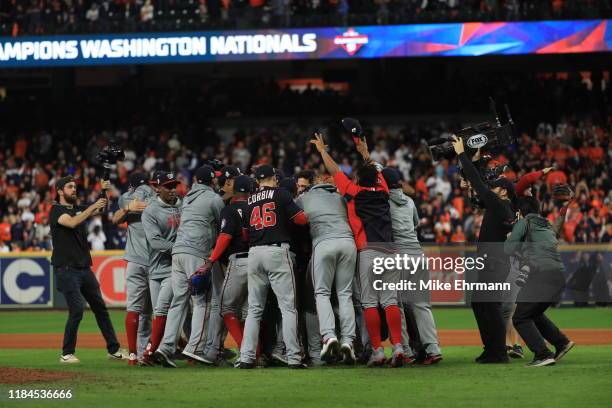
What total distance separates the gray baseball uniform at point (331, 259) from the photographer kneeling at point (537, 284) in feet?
5.05

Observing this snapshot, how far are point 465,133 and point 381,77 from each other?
20481 mm

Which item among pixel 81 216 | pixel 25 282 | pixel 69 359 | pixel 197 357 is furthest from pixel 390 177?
pixel 25 282

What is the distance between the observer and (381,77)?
3156 centimetres

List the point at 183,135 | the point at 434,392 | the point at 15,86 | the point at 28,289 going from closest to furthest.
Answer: the point at 434,392 < the point at 28,289 < the point at 183,135 < the point at 15,86

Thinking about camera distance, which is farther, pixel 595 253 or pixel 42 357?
pixel 595 253

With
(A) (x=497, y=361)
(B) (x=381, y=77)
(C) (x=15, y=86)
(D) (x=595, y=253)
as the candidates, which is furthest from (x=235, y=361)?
(C) (x=15, y=86)

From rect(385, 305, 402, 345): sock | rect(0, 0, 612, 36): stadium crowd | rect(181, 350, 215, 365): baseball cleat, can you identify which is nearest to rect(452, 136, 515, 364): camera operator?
rect(385, 305, 402, 345): sock

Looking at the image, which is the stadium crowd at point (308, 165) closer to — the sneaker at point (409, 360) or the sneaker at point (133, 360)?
the sneaker at point (409, 360)

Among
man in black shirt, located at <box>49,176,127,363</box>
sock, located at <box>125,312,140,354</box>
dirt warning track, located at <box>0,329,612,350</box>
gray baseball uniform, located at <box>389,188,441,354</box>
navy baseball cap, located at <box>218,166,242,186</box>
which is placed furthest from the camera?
dirt warning track, located at <box>0,329,612,350</box>

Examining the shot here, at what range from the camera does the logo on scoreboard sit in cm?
2725

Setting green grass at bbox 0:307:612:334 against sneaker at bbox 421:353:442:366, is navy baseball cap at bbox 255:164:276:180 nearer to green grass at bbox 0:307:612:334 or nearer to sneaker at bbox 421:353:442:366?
sneaker at bbox 421:353:442:366

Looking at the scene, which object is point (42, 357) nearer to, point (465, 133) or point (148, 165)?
point (465, 133)

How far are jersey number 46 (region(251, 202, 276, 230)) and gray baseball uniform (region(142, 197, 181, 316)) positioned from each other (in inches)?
48.2

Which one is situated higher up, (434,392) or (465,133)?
(465,133)
